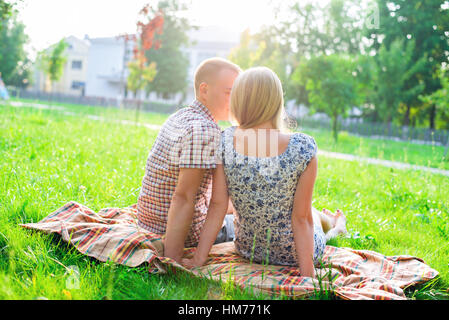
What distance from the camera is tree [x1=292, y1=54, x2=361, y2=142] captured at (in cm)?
1731

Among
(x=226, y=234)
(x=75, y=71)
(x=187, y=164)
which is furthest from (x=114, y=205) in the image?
(x=75, y=71)

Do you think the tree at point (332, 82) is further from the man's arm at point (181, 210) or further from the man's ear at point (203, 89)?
the man's arm at point (181, 210)

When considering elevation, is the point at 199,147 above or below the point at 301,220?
above

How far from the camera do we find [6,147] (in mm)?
5707

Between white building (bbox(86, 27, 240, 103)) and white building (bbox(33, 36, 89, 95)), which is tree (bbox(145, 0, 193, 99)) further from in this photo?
white building (bbox(33, 36, 89, 95))

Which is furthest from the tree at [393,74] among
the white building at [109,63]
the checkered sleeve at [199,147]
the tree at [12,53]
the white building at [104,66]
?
the tree at [12,53]

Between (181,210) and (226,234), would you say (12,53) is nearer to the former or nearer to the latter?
(226,234)

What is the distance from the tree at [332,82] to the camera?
1731 cm

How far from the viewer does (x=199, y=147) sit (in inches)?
91.9

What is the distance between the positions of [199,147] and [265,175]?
17.1 inches

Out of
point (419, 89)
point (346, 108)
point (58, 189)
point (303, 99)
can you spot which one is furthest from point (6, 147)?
point (303, 99)

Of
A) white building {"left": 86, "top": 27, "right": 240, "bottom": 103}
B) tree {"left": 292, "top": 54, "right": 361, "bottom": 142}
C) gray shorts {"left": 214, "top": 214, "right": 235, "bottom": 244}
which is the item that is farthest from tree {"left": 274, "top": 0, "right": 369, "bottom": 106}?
gray shorts {"left": 214, "top": 214, "right": 235, "bottom": 244}
